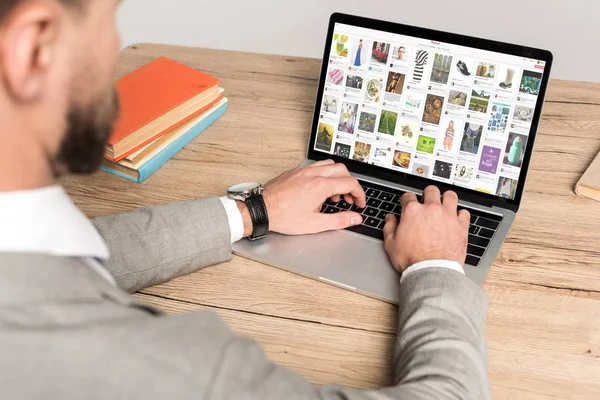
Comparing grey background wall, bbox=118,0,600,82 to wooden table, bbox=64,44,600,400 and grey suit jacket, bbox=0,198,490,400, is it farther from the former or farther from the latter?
grey suit jacket, bbox=0,198,490,400

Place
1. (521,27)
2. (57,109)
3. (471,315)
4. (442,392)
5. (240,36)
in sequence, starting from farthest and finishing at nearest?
(240,36) → (521,27) → (471,315) → (442,392) → (57,109)

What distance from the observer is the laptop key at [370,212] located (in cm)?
137

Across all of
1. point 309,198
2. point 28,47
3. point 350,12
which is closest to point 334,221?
point 309,198

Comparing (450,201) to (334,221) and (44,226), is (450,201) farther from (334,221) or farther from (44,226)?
(44,226)

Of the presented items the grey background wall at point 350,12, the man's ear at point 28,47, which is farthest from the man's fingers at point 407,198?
the grey background wall at point 350,12

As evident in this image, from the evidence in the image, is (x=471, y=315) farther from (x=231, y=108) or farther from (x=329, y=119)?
(x=231, y=108)

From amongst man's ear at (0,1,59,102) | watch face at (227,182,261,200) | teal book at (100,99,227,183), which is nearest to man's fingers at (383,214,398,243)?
watch face at (227,182,261,200)

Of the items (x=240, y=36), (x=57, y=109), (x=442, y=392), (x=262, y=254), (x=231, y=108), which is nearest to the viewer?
(x=57, y=109)

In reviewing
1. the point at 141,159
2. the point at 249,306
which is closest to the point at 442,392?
the point at 249,306

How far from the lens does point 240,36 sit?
12.1 ft

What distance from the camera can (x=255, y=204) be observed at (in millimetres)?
1314

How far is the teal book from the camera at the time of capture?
1.48 meters

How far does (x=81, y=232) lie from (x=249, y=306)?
400 mm

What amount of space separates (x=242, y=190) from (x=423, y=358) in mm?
500
